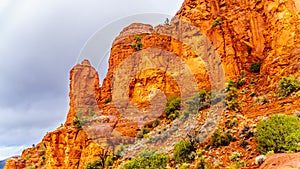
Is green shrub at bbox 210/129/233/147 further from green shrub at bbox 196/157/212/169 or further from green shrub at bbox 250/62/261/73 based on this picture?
green shrub at bbox 250/62/261/73

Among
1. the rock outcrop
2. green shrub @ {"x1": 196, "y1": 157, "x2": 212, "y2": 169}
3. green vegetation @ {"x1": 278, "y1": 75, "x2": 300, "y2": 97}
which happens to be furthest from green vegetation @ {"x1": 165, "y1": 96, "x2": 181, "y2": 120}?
the rock outcrop

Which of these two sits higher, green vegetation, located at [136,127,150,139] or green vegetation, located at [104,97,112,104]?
green vegetation, located at [104,97,112,104]

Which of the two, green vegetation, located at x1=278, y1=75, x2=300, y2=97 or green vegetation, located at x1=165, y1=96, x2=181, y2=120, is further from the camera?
green vegetation, located at x1=165, y1=96, x2=181, y2=120

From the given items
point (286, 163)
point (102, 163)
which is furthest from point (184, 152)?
point (286, 163)

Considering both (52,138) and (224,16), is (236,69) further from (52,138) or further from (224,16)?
(52,138)

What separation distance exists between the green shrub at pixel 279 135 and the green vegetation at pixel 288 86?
4820 millimetres

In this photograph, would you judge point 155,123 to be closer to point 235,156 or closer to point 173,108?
point 173,108

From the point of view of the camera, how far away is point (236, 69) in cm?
2972

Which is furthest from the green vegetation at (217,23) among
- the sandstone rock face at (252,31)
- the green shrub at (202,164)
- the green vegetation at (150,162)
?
the green shrub at (202,164)

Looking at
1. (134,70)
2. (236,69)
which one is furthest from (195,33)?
(134,70)

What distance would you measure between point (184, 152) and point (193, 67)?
14.1 meters

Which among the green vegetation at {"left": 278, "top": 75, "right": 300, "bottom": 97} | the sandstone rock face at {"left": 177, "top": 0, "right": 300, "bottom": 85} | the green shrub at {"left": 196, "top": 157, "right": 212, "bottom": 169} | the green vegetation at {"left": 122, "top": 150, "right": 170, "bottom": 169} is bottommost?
the green shrub at {"left": 196, "top": 157, "right": 212, "bottom": 169}

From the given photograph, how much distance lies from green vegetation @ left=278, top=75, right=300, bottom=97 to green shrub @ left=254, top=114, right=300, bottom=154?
4820 millimetres

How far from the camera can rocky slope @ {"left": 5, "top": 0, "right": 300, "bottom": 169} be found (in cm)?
2440
